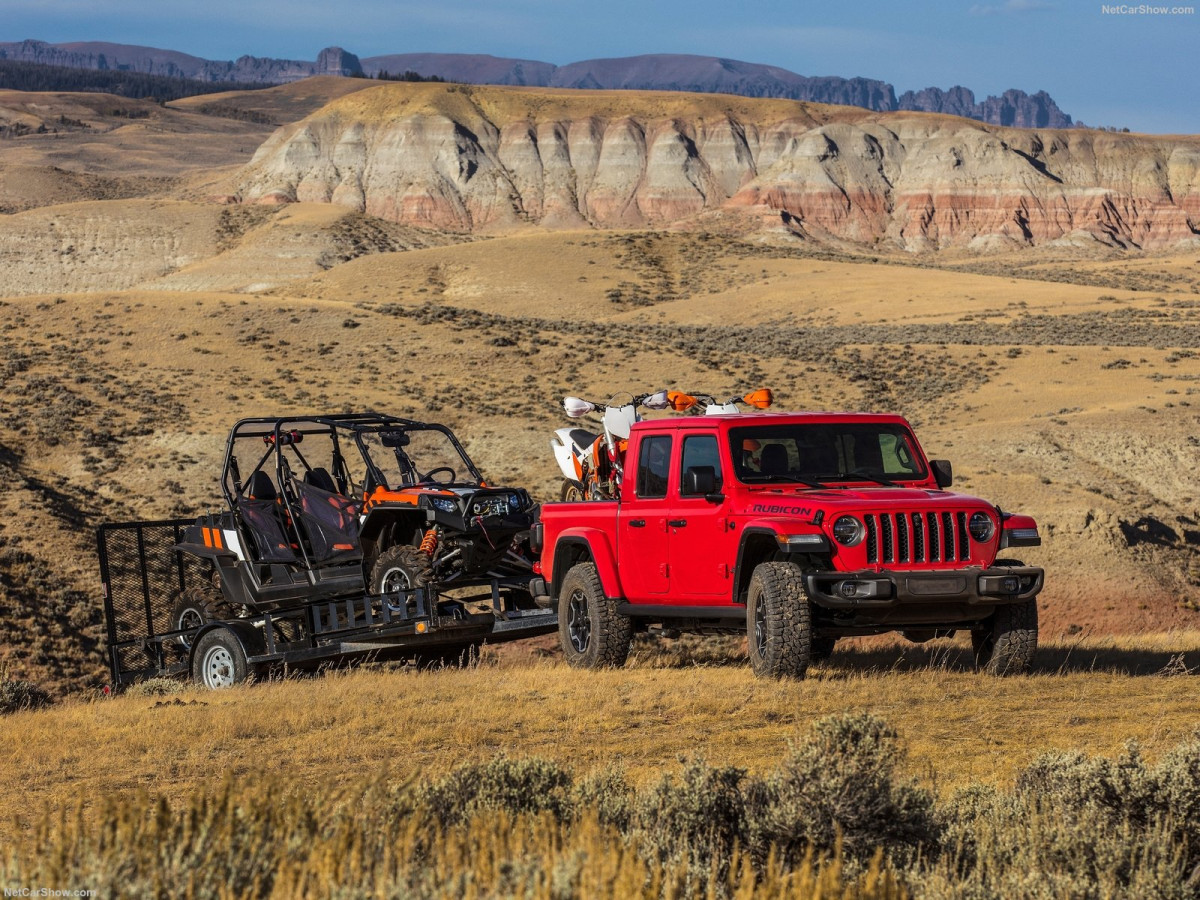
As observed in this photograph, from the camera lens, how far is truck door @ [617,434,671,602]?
11984 millimetres

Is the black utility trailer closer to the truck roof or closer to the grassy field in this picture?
the grassy field

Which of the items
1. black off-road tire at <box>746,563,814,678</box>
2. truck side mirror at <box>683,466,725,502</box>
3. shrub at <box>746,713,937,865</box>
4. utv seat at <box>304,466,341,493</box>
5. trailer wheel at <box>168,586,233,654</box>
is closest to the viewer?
shrub at <box>746,713,937,865</box>

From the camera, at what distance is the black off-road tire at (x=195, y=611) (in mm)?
14875

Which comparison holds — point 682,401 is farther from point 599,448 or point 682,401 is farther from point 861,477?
point 861,477

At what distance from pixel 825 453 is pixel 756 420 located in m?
0.67

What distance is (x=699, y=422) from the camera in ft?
39.4

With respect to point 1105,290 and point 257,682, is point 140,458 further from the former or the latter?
point 1105,290

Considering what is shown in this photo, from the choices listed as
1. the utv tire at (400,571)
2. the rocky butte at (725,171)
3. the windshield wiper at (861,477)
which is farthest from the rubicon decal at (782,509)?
the rocky butte at (725,171)

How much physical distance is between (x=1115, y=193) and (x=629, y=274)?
9252 cm

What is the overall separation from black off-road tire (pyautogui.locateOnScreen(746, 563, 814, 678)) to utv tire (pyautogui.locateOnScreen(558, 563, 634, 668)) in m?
1.94

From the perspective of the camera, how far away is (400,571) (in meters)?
13.4

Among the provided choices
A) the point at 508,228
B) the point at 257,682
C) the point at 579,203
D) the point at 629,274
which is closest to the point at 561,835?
the point at 257,682

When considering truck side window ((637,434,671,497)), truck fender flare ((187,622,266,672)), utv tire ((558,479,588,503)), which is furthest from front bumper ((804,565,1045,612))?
truck fender flare ((187,622,266,672))

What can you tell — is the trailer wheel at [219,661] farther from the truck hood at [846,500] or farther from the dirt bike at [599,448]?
the truck hood at [846,500]
